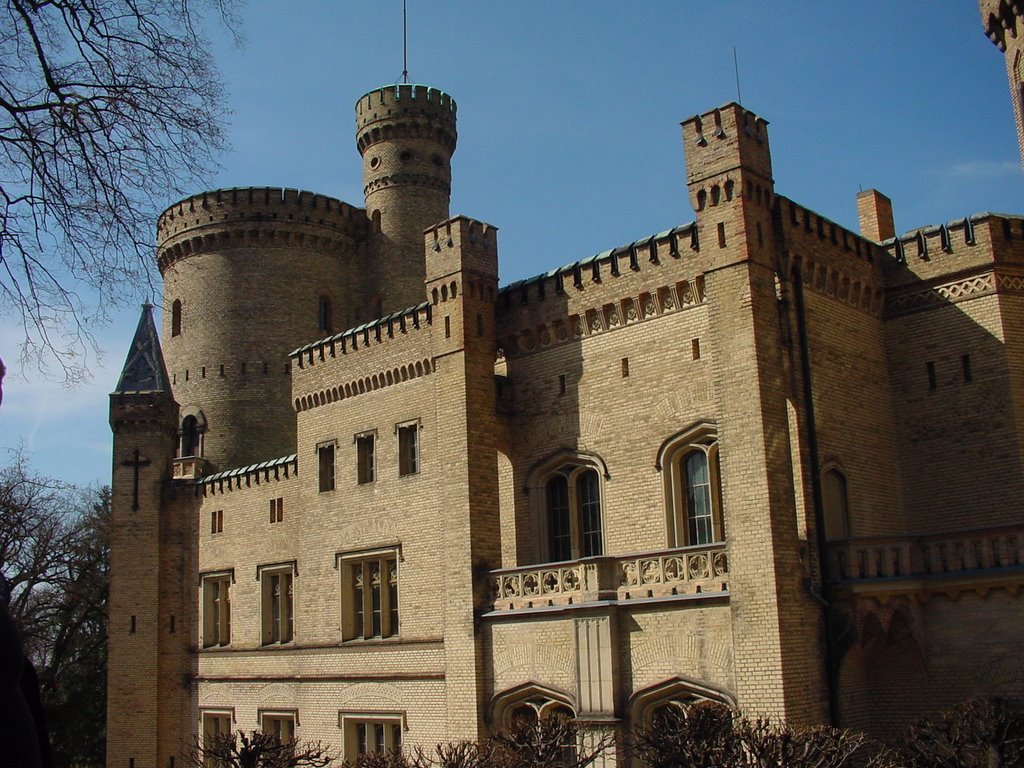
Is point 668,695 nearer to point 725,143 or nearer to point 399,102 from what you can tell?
point 725,143

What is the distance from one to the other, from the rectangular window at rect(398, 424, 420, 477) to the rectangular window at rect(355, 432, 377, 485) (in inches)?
41.7

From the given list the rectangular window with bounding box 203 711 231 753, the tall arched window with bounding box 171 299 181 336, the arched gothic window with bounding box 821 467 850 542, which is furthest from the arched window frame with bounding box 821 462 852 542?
the tall arched window with bounding box 171 299 181 336

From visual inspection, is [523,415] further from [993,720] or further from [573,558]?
[993,720]

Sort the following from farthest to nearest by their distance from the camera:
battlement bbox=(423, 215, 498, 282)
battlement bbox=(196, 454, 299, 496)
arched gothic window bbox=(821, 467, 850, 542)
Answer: battlement bbox=(196, 454, 299, 496), battlement bbox=(423, 215, 498, 282), arched gothic window bbox=(821, 467, 850, 542)

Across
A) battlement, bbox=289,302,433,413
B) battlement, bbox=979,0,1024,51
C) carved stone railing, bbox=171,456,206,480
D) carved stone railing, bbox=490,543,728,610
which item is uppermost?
battlement, bbox=979,0,1024,51

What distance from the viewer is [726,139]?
61.5 ft

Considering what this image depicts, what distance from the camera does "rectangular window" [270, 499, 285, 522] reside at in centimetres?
2867

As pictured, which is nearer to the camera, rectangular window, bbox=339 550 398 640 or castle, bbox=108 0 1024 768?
castle, bbox=108 0 1024 768

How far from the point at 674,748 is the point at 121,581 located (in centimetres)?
2211

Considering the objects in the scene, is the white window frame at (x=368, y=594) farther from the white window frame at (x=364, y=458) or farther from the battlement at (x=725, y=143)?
the battlement at (x=725, y=143)

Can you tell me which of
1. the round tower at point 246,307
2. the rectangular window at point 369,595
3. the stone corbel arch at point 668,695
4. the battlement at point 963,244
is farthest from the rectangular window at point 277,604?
the battlement at point 963,244

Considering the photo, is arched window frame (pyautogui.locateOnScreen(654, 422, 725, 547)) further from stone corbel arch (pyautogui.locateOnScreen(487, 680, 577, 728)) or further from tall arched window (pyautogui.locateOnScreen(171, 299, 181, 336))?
tall arched window (pyautogui.locateOnScreen(171, 299, 181, 336))

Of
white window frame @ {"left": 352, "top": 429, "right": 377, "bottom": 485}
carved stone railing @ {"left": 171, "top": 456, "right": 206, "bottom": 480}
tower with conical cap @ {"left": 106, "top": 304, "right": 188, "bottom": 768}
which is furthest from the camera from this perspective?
carved stone railing @ {"left": 171, "top": 456, "right": 206, "bottom": 480}

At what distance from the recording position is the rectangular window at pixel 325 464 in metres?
26.9
